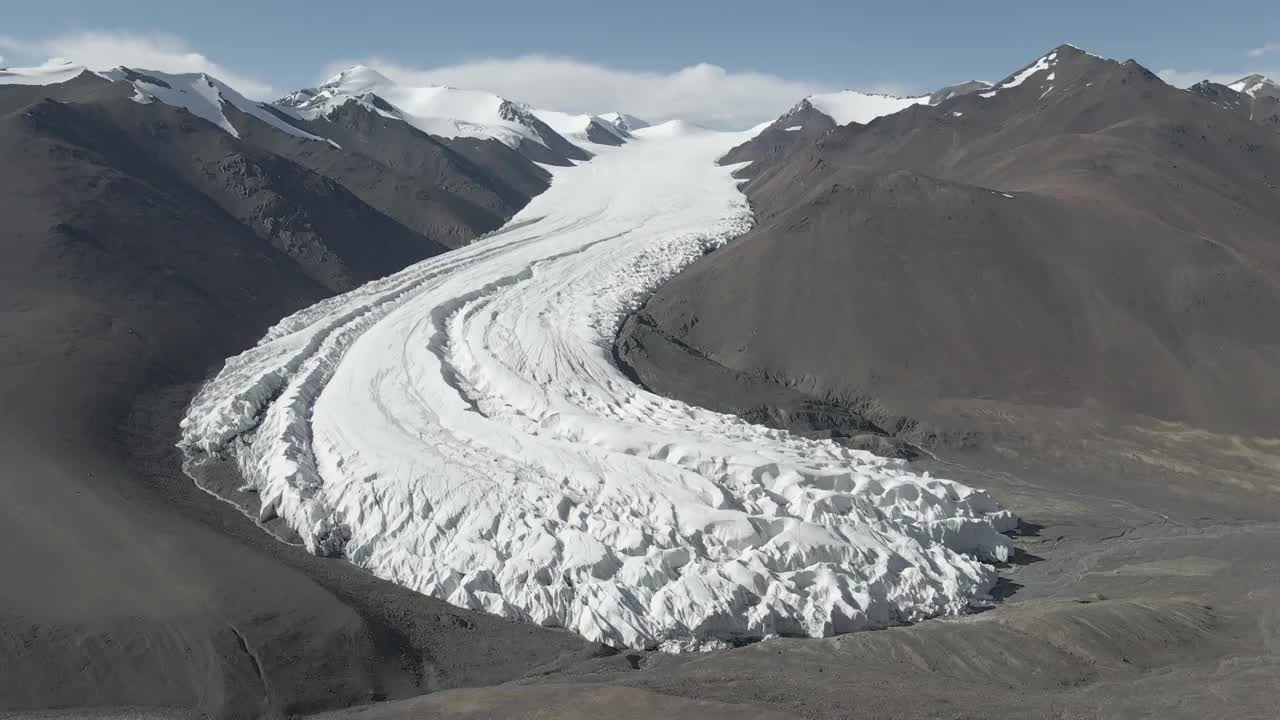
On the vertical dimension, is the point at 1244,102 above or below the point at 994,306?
above

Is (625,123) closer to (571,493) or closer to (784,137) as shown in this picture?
(784,137)

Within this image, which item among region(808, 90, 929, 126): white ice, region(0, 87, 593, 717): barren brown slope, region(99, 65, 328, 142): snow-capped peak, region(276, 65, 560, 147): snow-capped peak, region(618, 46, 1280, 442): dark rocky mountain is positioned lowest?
region(0, 87, 593, 717): barren brown slope

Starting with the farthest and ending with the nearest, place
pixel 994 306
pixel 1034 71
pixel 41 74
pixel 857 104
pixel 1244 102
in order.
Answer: pixel 857 104, pixel 1244 102, pixel 1034 71, pixel 41 74, pixel 994 306

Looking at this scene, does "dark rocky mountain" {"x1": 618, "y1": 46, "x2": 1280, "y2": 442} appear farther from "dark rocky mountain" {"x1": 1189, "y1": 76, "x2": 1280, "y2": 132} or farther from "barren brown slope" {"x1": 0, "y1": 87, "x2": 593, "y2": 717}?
"dark rocky mountain" {"x1": 1189, "y1": 76, "x2": 1280, "y2": 132}

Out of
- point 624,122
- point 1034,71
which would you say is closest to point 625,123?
point 624,122

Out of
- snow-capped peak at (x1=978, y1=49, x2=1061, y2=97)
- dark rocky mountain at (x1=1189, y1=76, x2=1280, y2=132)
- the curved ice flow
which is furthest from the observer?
dark rocky mountain at (x1=1189, y1=76, x2=1280, y2=132)

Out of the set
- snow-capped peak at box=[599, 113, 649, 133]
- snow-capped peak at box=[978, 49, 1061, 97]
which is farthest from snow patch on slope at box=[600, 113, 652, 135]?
snow-capped peak at box=[978, 49, 1061, 97]
